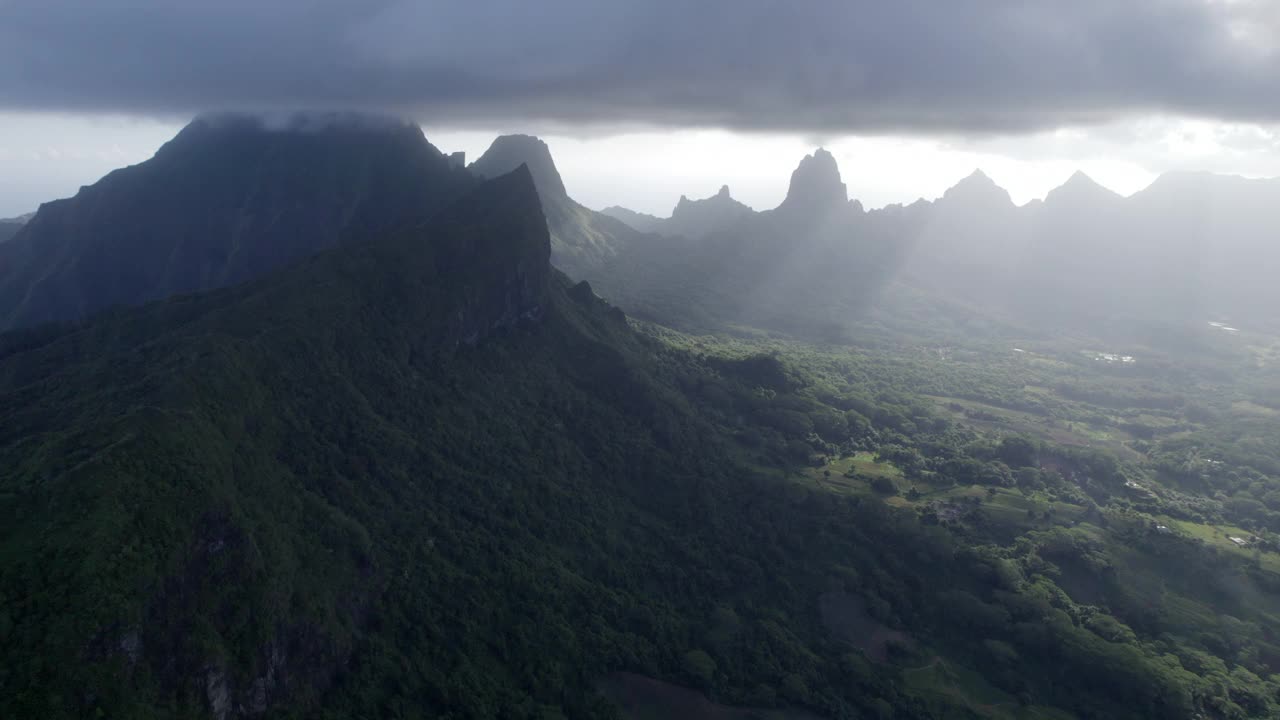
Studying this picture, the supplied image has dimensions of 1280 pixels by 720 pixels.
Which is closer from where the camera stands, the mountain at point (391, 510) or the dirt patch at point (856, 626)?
the mountain at point (391, 510)

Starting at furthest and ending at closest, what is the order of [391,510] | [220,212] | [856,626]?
[220,212], [856,626], [391,510]

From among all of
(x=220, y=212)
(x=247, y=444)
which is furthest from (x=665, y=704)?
(x=220, y=212)

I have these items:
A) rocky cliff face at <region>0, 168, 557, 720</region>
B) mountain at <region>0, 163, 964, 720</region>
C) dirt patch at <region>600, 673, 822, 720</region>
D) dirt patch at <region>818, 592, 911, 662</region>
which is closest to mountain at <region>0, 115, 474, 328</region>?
rocky cliff face at <region>0, 168, 557, 720</region>

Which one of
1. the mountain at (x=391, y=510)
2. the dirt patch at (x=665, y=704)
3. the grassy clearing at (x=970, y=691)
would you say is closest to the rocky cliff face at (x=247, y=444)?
the mountain at (x=391, y=510)

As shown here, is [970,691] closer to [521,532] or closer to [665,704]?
[665,704]

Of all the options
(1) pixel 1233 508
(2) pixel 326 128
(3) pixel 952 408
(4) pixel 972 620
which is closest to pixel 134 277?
(2) pixel 326 128

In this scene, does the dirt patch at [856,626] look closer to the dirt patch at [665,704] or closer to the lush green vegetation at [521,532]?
the lush green vegetation at [521,532]

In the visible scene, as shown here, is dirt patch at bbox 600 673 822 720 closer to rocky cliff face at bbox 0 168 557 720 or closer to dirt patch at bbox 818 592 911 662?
dirt patch at bbox 818 592 911 662
